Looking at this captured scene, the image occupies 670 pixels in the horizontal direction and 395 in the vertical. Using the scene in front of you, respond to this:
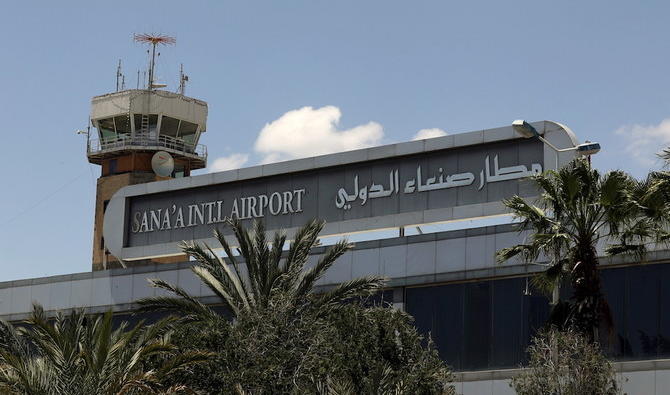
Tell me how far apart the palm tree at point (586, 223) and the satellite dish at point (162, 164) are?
47.9m

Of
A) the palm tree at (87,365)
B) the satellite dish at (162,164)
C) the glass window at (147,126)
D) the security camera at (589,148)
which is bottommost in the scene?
the palm tree at (87,365)

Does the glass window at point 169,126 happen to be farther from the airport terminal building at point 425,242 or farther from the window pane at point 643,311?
the window pane at point 643,311

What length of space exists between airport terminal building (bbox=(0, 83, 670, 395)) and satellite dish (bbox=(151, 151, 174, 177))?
2640 cm

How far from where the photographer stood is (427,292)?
132 feet

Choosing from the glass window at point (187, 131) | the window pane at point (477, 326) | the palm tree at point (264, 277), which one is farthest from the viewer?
the glass window at point (187, 131)

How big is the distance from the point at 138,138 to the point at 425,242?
42.9 m

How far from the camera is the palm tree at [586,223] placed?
101 ft

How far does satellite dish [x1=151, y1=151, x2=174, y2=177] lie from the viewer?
7778 cm

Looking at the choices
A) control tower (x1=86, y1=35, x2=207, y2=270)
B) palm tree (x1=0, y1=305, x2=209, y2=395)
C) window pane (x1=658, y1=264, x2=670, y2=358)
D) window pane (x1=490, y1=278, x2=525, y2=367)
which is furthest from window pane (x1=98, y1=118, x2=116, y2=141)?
window pane (x1=658, y1=264, x2=670, y2=358)

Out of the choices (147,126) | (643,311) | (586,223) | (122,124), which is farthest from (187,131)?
(586,223)

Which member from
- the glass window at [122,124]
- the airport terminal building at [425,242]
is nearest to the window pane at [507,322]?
the airport terminal building at [425,242]

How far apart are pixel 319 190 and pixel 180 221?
6931 mm

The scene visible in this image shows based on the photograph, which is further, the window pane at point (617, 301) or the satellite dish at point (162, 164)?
the satellite dish at point (162, 164)

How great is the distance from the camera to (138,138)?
79750 millimetres
